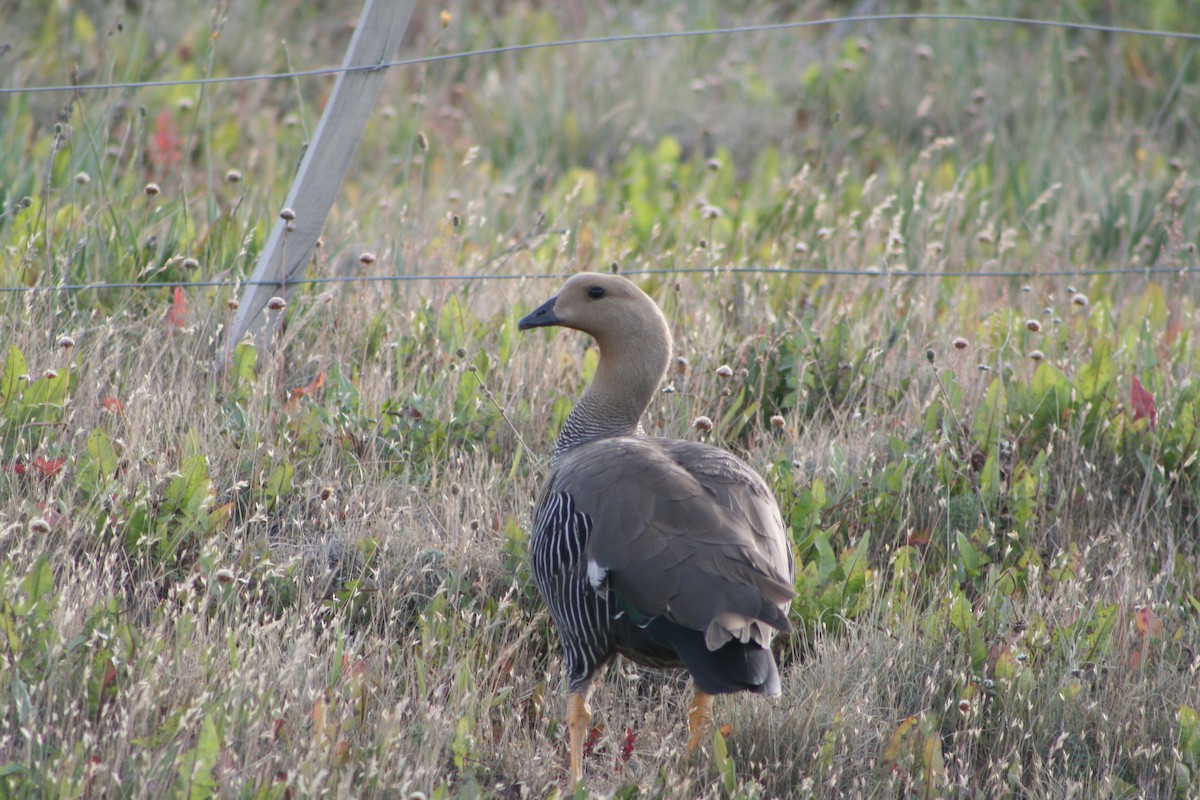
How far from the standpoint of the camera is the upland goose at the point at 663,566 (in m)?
3.16

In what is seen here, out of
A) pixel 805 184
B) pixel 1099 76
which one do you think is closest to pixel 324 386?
pixel 805 184

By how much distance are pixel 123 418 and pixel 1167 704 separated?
3303 millimetres

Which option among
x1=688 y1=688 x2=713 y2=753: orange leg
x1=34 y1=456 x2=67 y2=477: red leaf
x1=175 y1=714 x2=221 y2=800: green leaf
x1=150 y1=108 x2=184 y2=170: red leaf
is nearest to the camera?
x1=175 y1=714 x2=221 y2=800: green leaf

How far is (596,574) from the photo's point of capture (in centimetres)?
338

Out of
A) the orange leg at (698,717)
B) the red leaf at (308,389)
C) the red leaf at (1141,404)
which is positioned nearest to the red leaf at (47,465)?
the red leaf at (308,389)

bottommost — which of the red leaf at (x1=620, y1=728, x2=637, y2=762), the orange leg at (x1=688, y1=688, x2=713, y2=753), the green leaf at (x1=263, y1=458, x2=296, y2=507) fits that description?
the red leaf at (x1=620, y1=728, x2=637, y2=762)

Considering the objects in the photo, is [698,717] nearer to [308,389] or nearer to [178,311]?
[308,389]

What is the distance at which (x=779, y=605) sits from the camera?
3332 mm

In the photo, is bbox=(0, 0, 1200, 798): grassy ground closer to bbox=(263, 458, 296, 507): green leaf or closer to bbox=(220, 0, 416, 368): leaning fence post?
bbox=(263, 458, 296, 507): green leaf

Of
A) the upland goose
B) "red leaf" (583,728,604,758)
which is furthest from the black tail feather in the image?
"red leaf" (583,728,604,758)

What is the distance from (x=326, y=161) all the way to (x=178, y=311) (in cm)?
85

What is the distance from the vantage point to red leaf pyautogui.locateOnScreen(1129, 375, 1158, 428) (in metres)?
4.82

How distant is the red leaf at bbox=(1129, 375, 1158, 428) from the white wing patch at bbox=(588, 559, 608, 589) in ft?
8.12

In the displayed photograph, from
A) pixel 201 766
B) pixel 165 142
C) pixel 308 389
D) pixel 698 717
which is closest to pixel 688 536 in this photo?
pixel 698 717
